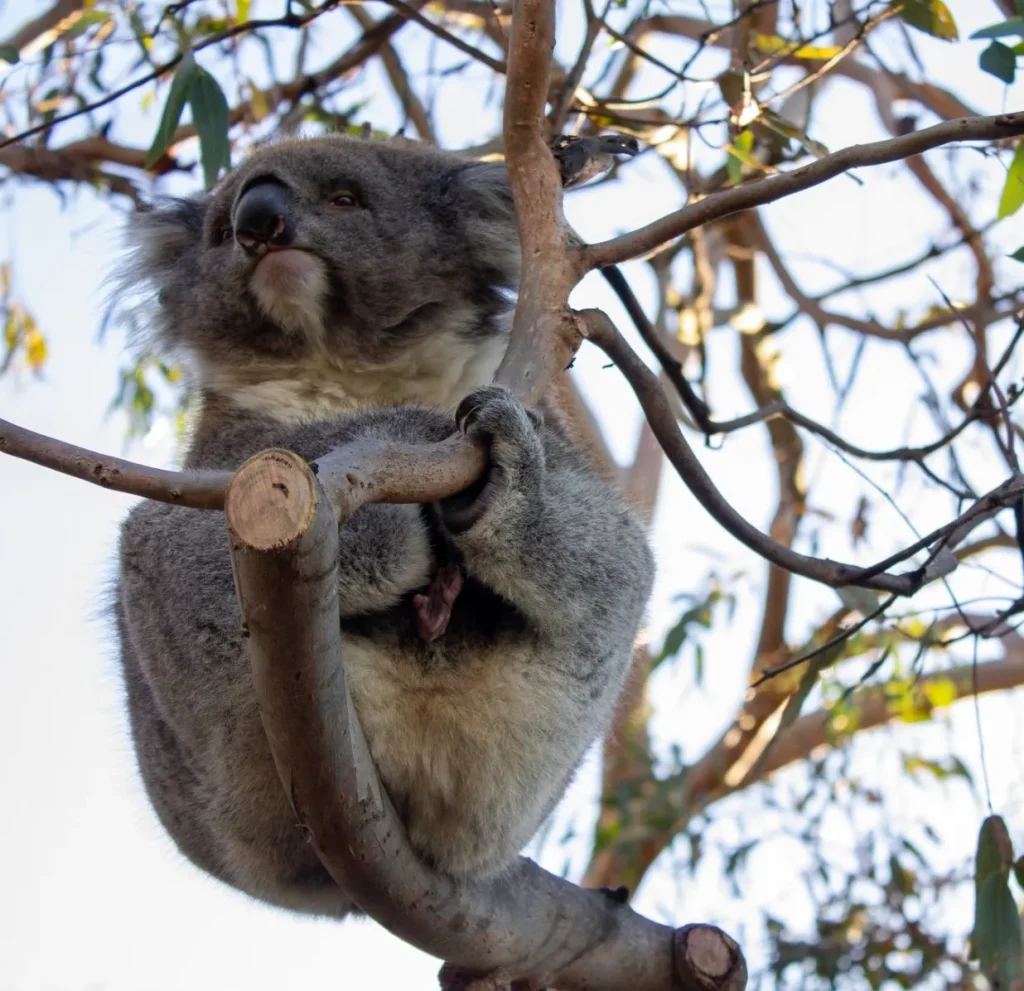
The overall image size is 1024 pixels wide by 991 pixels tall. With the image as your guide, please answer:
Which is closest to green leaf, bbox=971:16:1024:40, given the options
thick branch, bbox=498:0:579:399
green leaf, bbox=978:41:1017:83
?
green leaf, bbox=978:41:1017:83

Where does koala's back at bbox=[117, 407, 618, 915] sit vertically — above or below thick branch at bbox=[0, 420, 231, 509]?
above

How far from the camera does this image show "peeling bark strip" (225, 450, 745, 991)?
1243 millimetres

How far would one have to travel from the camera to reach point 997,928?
2576mm

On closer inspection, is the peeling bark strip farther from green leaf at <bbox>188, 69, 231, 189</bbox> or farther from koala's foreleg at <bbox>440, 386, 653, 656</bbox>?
green leaf at <bbox>188, 69, 231, 189</bbox>

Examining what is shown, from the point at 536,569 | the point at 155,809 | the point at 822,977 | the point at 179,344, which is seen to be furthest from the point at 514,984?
the point at 822,977

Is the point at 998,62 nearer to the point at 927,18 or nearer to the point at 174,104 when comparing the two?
the point at 927,18

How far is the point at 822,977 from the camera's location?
4.84 m

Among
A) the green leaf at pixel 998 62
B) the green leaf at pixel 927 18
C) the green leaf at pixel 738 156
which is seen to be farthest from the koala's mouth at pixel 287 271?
the green leaf at pixel 927 18

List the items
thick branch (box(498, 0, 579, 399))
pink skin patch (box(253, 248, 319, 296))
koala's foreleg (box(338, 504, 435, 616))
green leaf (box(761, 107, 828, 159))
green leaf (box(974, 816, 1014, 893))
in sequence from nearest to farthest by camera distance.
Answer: koala's foreleg (box(338, 504, 435, 616))
thick branch (box(498, 0, 579, 399))
pink skin patch (box(253, 248, 319, 296))
green leaf (box(974, 816, 1014, 893))
green leaf (box(761, 107, 828, 159))

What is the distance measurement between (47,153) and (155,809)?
3017 mm

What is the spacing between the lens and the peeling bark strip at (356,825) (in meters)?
1.24

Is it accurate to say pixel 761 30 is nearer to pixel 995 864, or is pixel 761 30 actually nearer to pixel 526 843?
pixel 995 864

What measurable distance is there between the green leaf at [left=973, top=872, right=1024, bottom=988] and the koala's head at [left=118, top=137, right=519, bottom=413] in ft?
4.77

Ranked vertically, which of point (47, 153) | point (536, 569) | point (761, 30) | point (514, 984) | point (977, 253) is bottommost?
point (514, 984)
